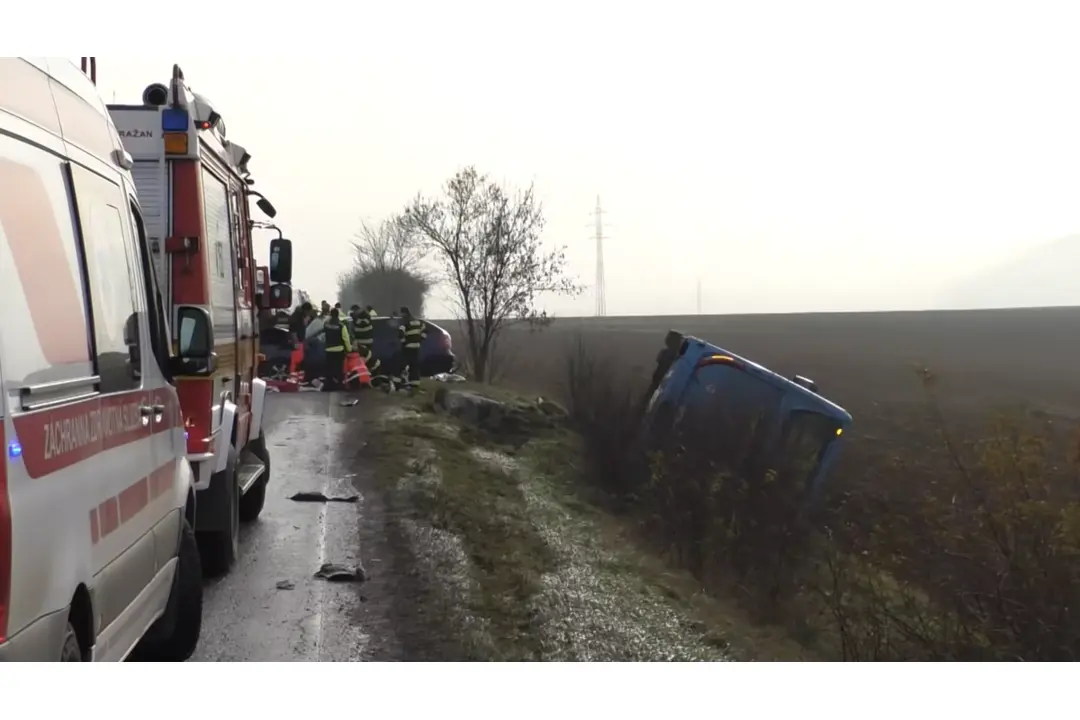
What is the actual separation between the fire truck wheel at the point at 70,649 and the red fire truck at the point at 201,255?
259cm

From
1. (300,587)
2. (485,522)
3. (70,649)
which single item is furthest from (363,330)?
(70,649)

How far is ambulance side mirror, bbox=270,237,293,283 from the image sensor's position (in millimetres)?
11430

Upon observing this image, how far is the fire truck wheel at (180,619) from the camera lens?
5.98 m

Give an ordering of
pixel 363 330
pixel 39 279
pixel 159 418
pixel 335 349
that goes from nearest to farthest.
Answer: pixel 39 279, pixel 159 418, pixel 335 349, pixel 363 330

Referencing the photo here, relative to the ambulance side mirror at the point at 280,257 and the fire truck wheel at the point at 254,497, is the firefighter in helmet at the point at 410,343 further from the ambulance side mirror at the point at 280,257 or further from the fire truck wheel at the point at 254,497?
the fire truck wheel at the point at 254,497

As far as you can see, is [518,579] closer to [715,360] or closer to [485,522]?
[485,522]

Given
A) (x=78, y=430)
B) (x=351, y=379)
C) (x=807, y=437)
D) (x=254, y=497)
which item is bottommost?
(x=254, y=497)

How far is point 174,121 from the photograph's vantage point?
7465 millimetres

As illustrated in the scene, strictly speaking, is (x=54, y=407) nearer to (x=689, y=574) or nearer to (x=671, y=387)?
(x=689, y=574)

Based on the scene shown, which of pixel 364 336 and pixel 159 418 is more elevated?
pixel 159 418

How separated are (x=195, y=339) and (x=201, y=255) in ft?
5.44

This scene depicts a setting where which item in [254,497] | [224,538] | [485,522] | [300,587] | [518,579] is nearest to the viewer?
[300,587]
